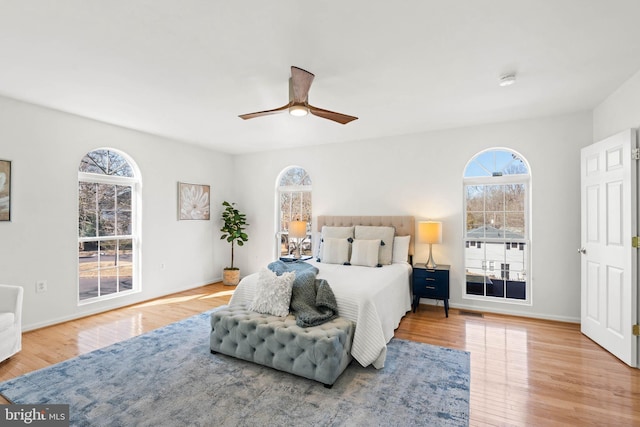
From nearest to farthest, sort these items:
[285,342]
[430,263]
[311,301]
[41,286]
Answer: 1. [285,342]
2. [311,301]
3. [41,286]
4. [430,263]

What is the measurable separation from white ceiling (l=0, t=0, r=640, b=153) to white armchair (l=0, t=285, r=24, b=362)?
2033 mm

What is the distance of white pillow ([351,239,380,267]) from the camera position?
4279 millimetres

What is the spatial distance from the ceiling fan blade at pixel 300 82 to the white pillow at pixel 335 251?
2.31 meters

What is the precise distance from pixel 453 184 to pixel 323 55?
9.68ft

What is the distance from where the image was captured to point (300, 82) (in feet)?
8.74

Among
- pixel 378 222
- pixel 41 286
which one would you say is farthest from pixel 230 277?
pixel 378 222

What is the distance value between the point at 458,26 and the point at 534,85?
1.51 m

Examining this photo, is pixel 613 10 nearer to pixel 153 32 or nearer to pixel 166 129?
pixel 153 32

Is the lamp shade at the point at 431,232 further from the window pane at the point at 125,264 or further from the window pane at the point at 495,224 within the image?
the window pane at the point at 125,264

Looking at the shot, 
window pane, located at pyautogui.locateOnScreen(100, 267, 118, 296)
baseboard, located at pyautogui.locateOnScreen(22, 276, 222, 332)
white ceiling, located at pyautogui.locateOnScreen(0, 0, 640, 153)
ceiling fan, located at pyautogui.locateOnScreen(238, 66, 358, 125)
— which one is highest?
white ceiling, located at pyautogui.locateOnScreen(0, 0, 640, 153)

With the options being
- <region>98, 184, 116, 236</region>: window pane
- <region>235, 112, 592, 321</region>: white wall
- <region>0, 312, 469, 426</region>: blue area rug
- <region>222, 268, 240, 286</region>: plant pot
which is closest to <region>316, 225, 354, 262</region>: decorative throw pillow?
<region>235, 112, 592, 321</region>: white wall

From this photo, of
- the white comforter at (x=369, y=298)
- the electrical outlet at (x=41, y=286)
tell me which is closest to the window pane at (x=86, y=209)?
the electrical outlet at (x=41, y=286)

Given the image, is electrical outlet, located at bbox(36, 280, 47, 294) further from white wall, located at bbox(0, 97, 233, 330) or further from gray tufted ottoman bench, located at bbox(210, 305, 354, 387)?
gray tufted ottoman bench, located at bbox(210, 305, 354, 387)

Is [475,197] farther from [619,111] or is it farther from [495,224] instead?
[619,111]
